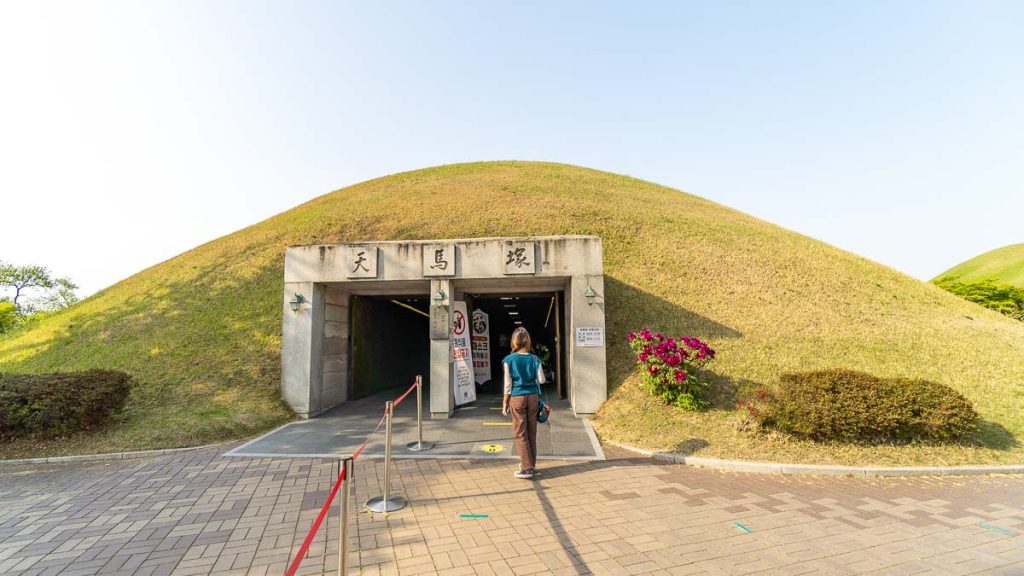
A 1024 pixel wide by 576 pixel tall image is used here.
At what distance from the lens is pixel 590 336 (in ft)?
36.9

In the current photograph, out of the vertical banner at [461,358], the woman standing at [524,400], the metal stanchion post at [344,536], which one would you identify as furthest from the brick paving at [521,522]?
the vertical banner at [461,358]

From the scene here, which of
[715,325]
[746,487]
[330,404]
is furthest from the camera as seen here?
[715,325]

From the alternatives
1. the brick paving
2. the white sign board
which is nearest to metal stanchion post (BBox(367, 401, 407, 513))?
the brick paving

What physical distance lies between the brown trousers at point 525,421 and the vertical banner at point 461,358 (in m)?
5.43

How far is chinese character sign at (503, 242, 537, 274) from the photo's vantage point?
451 inches

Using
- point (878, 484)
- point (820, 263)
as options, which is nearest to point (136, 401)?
point (878, 484)

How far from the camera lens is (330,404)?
1254cm

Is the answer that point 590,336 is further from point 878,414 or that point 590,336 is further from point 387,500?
point 387,500

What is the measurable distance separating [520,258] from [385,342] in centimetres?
816

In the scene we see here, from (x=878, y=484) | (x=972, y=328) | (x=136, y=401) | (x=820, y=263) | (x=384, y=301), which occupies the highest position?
(x=820, y=263)

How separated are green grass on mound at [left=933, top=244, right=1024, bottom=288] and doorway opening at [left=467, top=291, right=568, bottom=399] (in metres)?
66.9

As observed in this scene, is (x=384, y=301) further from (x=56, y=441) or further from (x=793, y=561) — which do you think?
(x=793, y=561)

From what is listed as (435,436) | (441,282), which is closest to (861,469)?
(435,436)

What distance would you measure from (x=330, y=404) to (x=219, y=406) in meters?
2.77
